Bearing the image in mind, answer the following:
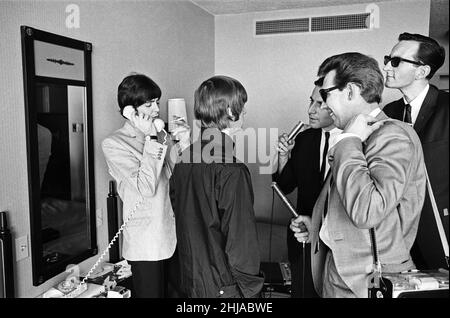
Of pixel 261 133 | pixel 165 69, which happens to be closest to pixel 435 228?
pixel 165 69

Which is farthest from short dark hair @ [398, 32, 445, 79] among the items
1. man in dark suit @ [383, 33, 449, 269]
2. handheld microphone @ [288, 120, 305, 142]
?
handheld microphone @ [288, 120, 305, 142]

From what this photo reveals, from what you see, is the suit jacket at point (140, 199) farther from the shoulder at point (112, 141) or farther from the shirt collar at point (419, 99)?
the shirt collar at point (419, 99)

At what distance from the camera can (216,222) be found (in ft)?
4.09

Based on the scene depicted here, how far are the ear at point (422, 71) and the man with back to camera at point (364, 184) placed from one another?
471 mm

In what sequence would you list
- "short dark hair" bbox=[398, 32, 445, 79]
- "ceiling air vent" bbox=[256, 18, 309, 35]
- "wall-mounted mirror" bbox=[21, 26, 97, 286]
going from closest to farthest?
"short dark hair" bbox=[398, 32, 445, 79] < "wall-mounted mirror" bbox=[21, 26, 97, 286] < "ceiling air vent" bbox=[256, 18, 309, 35]

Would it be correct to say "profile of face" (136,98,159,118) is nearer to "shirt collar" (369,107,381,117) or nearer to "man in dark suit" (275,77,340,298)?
"man in dark suit" (275,77,340,298)

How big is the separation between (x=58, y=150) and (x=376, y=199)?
1542 millimetres

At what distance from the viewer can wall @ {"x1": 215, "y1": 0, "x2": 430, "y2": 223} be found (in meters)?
3.33

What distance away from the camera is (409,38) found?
142 centimetres

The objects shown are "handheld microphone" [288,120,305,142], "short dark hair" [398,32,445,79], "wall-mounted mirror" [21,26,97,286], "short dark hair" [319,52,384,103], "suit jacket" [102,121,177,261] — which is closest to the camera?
"short dark hair" [319,52,384,103]

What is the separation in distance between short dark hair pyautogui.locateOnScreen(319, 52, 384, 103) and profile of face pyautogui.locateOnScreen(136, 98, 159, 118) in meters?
0.84

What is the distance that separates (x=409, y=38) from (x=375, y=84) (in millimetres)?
545

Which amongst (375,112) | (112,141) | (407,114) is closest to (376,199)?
(375,112)

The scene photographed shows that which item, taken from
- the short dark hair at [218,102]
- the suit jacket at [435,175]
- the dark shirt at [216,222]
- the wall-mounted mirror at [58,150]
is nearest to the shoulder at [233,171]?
the dark shirt at [216,222]
